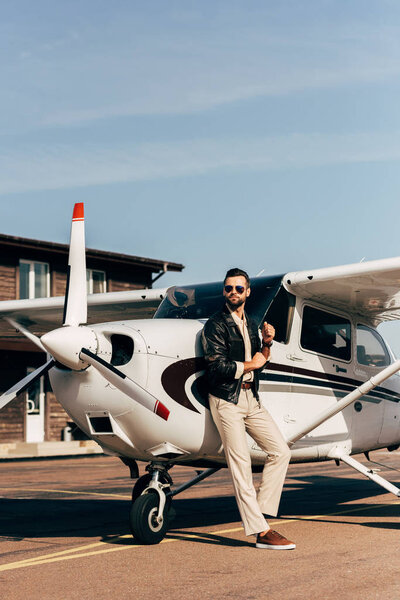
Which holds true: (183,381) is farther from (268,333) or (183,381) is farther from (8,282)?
(8,282)

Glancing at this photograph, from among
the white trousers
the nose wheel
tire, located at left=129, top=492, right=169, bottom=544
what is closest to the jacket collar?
the white trousers

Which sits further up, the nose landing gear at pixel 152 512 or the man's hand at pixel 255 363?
the man's hand at pixel 255 363

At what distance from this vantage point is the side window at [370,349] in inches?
341

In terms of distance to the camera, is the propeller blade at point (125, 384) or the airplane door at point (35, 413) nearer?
the propeller blade at point (125, 384)

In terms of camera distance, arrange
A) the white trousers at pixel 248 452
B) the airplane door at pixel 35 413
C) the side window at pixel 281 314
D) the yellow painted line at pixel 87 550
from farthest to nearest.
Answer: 1. the airplane door at pixel 35 413
2. the side window at pixel 281 314
3. the white trousers at pixel 248 452
4. the yellow painted line at pixel 87 550

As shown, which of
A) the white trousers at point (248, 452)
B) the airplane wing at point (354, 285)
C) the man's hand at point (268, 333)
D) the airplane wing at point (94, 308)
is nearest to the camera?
the white trousers at point (248, 452)

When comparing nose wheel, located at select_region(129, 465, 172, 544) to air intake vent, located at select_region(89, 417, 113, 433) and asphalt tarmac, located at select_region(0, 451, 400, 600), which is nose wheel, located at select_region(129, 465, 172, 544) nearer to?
asphalt tarmac, located at select_region(0, 451, 400, 600)

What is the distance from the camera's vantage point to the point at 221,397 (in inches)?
252

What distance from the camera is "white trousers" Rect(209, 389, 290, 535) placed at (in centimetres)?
615

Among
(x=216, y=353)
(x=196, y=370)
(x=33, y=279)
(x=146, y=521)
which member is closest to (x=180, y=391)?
(x=196, y=370)

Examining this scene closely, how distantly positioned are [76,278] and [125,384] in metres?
1.26

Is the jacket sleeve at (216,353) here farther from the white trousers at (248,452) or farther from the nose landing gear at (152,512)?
the nose landing gear at (152,512)

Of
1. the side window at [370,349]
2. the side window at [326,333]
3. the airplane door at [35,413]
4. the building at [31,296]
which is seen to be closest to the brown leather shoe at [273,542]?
the side window at [326,333]

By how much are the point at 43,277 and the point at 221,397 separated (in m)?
20.5
